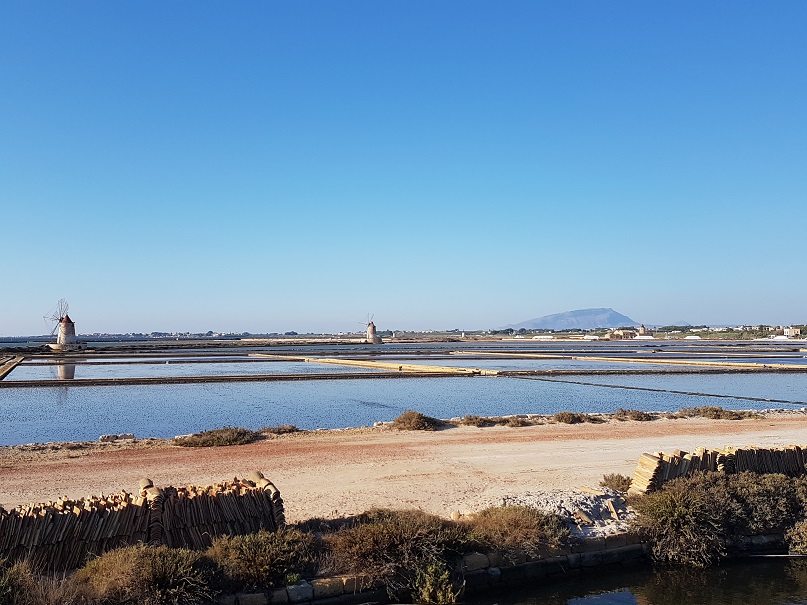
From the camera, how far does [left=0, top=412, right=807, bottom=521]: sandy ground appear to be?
1014 cm

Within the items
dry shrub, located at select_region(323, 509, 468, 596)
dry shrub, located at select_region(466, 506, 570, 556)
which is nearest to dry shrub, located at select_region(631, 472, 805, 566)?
dry shrub, located at select_region(466, 506, 570, 556)

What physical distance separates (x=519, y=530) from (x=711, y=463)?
3.54 metres

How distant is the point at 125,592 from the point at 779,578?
7035 mm

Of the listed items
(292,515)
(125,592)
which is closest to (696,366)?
(292,515)

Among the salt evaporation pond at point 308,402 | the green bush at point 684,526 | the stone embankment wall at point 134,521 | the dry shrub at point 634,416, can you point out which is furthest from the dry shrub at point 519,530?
the dry shrub at point 634,416

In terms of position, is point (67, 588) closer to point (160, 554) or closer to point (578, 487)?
point (160, 554)

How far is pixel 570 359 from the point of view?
54.9m

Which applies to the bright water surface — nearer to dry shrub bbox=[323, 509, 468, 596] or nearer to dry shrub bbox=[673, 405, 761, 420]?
dry shrub bbox=[673, 405, 761, 420]

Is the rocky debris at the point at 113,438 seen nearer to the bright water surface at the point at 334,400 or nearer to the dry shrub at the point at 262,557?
the bright water surface at the point at 334,400

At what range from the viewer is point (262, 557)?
6.89 metres

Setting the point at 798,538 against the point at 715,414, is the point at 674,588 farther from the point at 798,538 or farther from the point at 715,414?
the point at 715,414

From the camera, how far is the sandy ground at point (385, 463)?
10141mm

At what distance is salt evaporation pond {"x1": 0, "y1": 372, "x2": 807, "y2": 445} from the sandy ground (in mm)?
3556

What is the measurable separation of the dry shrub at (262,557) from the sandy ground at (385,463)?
1.64 m
